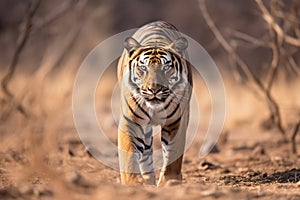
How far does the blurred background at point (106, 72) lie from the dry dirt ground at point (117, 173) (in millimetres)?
27

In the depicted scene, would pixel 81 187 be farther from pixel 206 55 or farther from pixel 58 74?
pixel 206 55

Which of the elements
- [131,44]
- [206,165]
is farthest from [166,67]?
[206,165]

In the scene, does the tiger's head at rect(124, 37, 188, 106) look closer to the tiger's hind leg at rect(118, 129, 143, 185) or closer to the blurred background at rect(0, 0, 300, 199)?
the tiger's hind leg at rect(118, 129, 143, 185)

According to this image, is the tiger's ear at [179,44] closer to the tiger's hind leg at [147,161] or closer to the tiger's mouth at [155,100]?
the tiger's mouth at [155,100]

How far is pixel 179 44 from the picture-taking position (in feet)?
19.9

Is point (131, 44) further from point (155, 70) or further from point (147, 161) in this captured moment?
point (147, 161)

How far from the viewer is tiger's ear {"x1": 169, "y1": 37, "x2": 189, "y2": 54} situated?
19.8 ft

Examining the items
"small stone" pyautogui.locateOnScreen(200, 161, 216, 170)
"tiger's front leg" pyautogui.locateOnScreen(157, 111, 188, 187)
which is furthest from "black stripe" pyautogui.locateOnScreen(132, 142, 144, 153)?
"small stone" pyautogui.locateOnScreen(200, 161, 216, 170)

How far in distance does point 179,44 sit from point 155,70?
0.50 meters

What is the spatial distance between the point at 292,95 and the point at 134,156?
7.57 metres

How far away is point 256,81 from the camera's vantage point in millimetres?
8461

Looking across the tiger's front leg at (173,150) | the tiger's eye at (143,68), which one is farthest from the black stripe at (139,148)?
the tiger's eye at (143,68)

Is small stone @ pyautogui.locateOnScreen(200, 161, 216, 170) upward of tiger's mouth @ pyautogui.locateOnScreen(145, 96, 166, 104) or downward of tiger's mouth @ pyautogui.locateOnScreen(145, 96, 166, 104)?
downward

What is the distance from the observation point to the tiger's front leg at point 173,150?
19.4 ft
